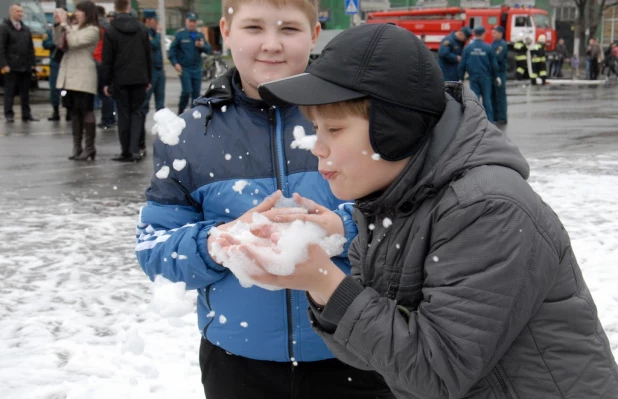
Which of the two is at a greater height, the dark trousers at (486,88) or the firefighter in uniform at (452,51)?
the firefighter in uniform at (452,51)

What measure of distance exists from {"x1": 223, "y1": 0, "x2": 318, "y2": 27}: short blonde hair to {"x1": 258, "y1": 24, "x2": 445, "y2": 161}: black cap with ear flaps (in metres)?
0.60

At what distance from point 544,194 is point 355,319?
6.33 m

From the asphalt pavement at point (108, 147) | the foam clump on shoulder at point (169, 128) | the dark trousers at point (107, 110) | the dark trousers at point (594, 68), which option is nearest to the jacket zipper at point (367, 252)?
the foam clump on shoulder at point (169, 128)

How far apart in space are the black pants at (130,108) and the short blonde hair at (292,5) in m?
7.36

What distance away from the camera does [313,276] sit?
4.66 ft

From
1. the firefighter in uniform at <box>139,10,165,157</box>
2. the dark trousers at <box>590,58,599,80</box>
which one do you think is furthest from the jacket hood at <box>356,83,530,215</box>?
the dark trousers at <box>590,58,599,80</box>

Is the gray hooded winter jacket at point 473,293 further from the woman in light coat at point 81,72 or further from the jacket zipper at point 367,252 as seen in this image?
the woman in light coat at point 81,72

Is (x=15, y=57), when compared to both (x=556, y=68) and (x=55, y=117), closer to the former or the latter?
(x=55, y=117)

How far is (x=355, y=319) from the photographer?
1363mm

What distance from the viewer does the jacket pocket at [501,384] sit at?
53.5 inches

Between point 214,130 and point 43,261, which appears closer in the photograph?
point 214,130

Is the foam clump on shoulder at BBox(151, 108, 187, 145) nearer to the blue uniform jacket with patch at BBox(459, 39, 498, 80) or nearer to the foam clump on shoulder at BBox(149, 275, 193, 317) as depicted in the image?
the foam clump on shoulder at BBox(149, 275, 193, 317)

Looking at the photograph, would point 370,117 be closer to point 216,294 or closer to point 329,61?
point 329,61

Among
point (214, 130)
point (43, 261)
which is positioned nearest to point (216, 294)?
point (214, 130)
